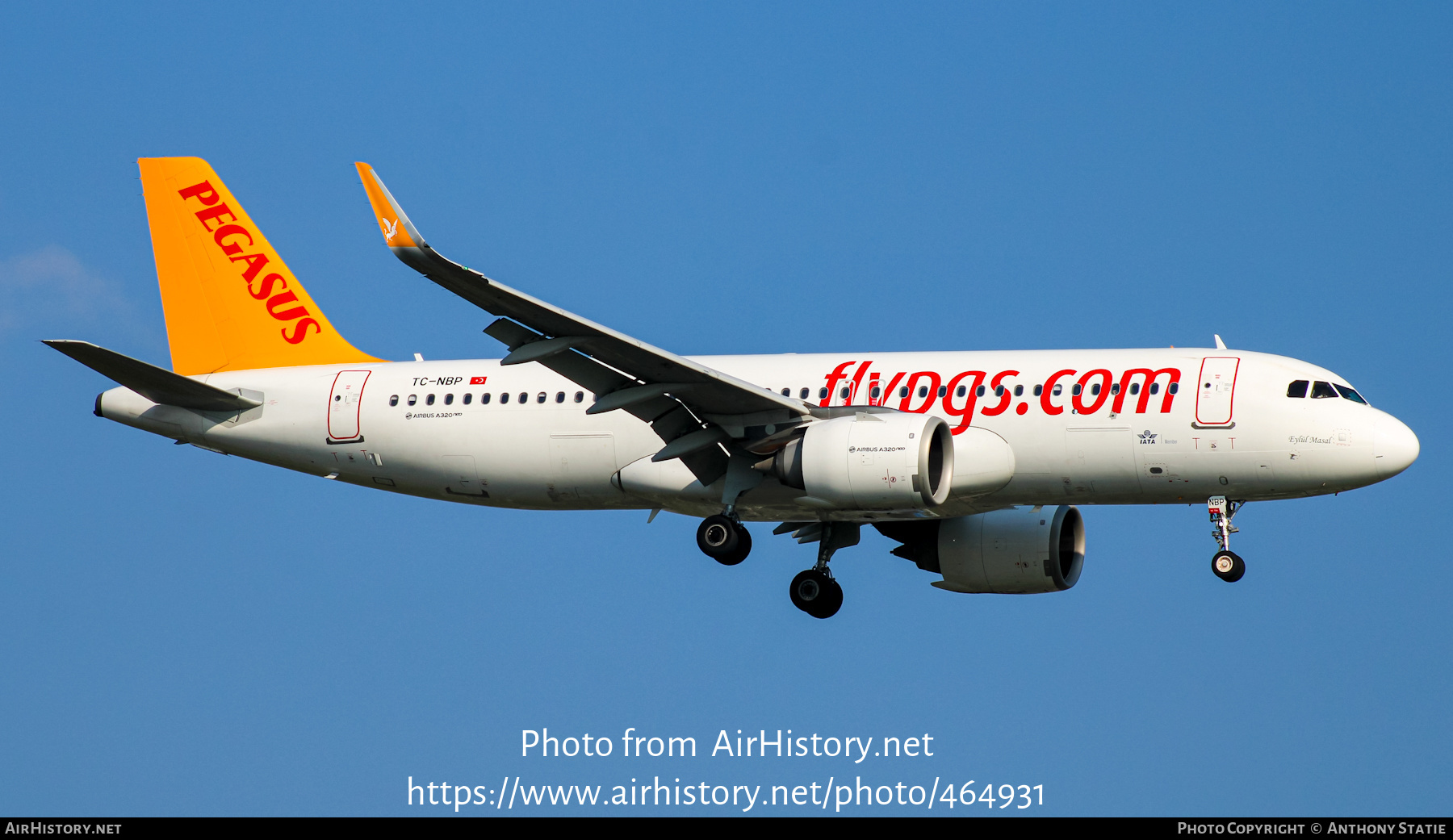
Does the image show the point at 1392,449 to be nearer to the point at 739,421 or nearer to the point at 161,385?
the point at 739,421

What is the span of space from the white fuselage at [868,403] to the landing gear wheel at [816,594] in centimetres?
192

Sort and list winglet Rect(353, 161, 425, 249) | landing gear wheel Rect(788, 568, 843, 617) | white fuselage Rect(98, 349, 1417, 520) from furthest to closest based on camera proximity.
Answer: landing gear wheel Rect(788, 568, 843, 617) < white fuselage Rect(98, 349, 1417, 520) < winglet Rect(353, 161, 425, 249)

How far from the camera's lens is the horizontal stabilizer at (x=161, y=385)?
3381cm

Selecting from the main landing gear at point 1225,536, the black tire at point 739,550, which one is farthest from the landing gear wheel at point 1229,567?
the black tire at point 739,550

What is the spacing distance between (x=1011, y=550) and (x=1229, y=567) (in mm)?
6135

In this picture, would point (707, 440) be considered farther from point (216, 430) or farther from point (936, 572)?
point (216, 430)

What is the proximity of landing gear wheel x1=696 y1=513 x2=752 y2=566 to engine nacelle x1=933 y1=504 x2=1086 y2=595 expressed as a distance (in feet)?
19.4

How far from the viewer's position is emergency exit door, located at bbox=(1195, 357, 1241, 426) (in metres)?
31.5

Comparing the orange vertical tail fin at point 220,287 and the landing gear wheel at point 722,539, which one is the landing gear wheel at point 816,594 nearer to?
the landing gear wheel at point 722,539

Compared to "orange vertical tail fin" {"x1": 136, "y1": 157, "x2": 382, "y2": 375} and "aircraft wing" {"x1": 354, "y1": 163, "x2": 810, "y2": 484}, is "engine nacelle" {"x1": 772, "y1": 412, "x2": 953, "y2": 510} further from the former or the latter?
"orange vertical tail fin" {"x1": 136, "y1": 157, "x2": 382, "y2": 375}

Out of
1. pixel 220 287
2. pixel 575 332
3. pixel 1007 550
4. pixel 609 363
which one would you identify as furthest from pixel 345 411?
pixel 1007 550

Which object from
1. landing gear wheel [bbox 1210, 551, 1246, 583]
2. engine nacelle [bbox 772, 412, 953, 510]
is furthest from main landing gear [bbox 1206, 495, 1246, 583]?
engine nacelle [bbox 772, 412, 953, 510]

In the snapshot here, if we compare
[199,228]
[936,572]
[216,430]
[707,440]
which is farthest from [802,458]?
[199,228]

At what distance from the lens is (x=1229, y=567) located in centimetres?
3172
